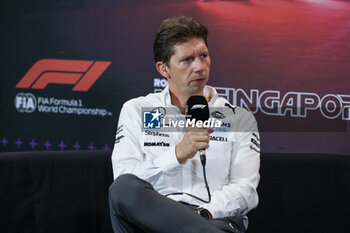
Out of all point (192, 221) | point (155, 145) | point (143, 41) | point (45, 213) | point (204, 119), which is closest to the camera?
point (192, 221)

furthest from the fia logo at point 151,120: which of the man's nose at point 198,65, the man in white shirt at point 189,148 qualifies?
the man's nose at point 198,65

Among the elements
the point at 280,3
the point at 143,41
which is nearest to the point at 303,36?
the point at 280,3

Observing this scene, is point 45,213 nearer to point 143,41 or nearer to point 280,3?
point 143,41

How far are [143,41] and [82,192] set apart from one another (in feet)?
4.55

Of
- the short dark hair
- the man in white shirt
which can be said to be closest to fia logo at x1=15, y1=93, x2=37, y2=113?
the man in white shirt

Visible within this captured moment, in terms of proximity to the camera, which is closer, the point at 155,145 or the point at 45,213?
the point at 155,145

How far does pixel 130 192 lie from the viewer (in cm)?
167

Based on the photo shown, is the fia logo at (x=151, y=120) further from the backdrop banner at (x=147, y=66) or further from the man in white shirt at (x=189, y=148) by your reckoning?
the backdrop banner at (x=147, y=66)

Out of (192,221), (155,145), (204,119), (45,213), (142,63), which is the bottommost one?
(45,213)

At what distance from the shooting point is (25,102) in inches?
148

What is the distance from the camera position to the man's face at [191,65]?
2053 mm

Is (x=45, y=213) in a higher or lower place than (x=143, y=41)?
lower

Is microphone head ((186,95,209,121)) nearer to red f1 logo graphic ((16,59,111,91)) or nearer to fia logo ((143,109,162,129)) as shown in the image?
fia logo ((143,109,162,129))

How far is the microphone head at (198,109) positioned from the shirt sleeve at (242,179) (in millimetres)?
374
